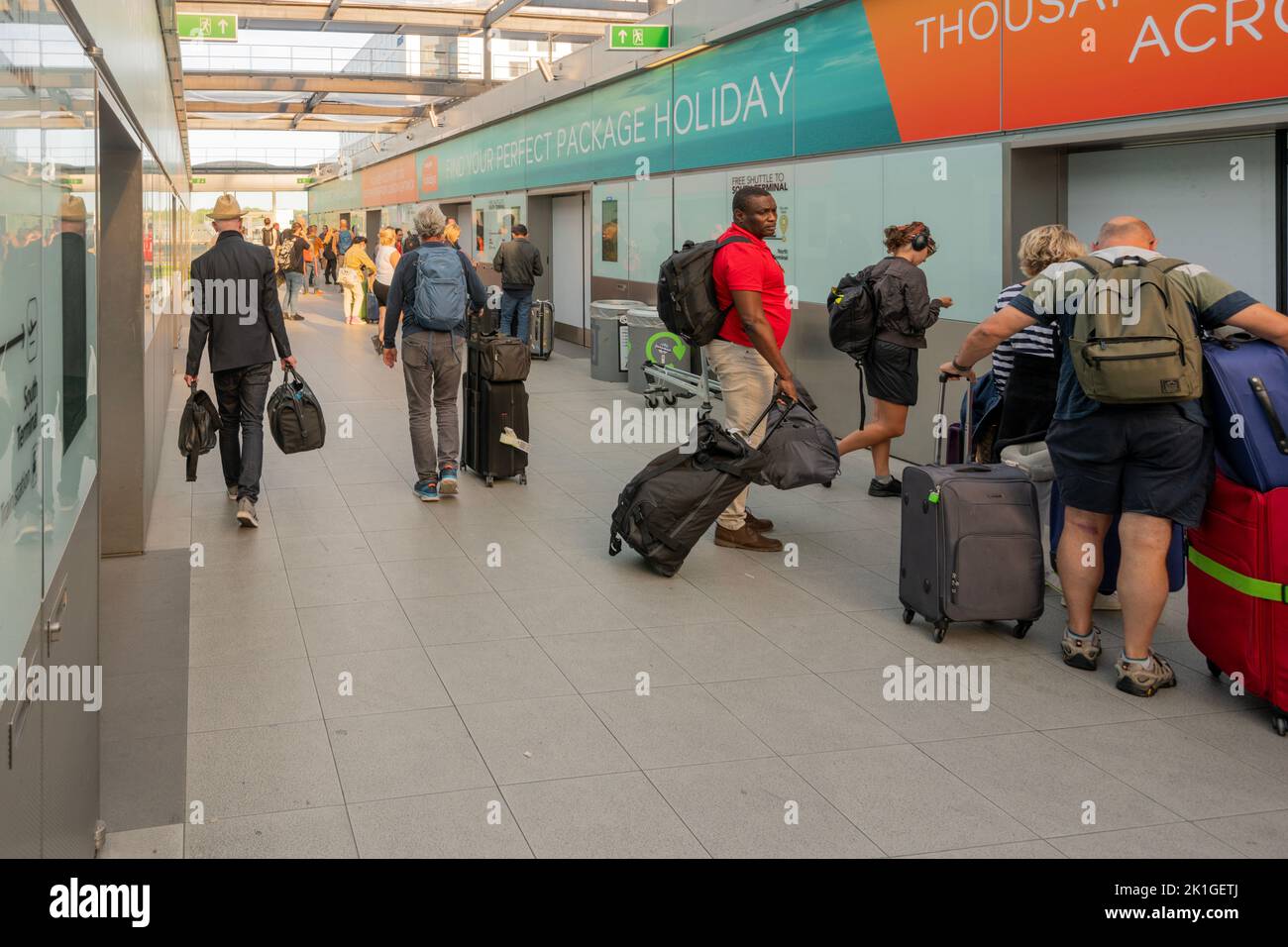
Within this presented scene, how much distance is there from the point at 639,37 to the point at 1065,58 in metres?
7.24

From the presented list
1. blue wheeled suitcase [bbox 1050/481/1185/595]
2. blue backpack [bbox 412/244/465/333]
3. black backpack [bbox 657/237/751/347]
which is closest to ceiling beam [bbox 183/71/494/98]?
blue backpack [bbox 412/244/465/333]

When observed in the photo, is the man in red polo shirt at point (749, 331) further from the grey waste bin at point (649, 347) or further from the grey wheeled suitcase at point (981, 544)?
the grey waste bin at point (649, 347)

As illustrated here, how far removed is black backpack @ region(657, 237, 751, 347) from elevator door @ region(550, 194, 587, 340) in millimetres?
12516

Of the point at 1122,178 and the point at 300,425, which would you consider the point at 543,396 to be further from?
the point at 1122,178

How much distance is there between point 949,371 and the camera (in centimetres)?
586

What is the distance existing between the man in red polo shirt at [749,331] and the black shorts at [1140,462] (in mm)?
1999

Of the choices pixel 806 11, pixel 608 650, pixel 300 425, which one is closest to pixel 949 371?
pixel 608 650

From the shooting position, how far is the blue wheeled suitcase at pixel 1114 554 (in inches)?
223

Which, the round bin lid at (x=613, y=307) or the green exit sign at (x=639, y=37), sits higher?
the green exit sign at (x=639, y=37)

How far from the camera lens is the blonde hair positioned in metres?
5.72

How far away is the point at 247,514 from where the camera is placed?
768cm

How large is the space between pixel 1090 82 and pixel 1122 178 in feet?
2.12

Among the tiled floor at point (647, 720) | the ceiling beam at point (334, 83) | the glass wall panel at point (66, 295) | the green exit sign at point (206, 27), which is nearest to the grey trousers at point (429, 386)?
the tiled floor at point (647, 720)

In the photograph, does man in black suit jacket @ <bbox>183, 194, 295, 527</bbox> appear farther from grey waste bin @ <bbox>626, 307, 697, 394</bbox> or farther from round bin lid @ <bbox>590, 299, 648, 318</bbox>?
round bin lid @ <bbox>590, 299, 648, 318</bbox>
